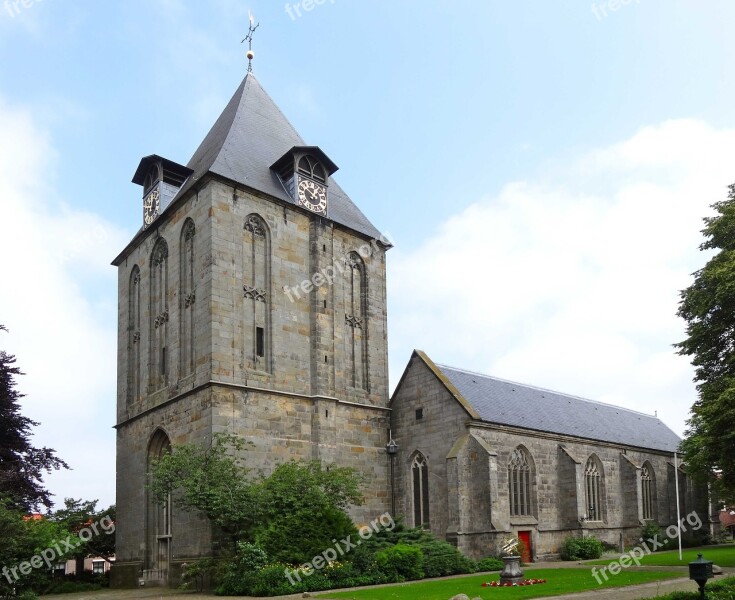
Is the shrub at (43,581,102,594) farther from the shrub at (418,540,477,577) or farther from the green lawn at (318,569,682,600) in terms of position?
the green lawn at (318,569,682,600)

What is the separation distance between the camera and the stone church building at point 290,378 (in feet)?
108

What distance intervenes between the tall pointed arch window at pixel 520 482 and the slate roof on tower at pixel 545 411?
151cm

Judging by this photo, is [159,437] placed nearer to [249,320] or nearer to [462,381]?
[249,320]

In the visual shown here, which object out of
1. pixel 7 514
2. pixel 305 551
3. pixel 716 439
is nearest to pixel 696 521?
pixel 716 439

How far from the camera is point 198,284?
111 feet

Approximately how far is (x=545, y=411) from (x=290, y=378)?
54.0 ft

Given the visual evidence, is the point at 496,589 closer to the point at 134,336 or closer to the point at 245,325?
the point at 245,325

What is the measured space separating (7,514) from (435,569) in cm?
1553

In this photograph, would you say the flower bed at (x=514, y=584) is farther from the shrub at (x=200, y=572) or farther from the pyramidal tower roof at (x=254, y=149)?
the pyramidal tower roof at (x=254, y=149)

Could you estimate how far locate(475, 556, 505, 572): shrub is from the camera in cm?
3173

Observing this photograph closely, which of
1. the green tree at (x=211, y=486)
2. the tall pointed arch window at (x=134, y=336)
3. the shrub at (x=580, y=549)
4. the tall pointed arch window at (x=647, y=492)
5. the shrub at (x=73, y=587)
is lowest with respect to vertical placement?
the shrub at (x=73, y=587)

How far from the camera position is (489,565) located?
31.9 metres

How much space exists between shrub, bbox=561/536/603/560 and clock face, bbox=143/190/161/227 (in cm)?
2587

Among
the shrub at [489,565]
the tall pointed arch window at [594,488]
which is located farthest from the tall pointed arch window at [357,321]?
the tall pointed arch window at [594,488]
